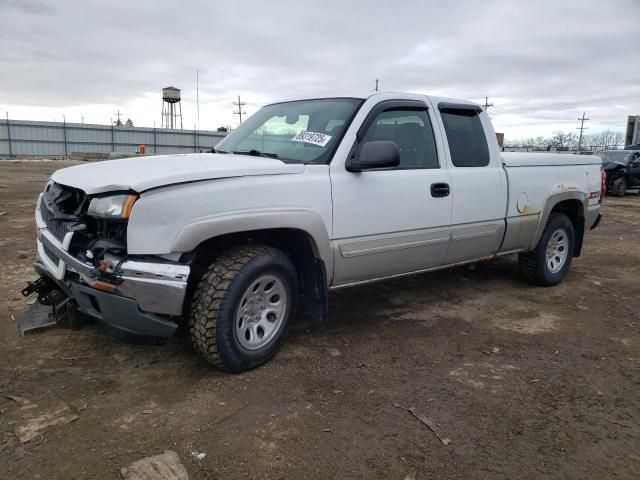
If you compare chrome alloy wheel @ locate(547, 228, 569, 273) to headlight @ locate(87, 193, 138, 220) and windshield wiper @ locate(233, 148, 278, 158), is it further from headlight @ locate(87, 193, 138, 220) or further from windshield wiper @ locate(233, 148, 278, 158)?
headlight @ locate(87, 193, 138, 220)

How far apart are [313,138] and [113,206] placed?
1.52 meters

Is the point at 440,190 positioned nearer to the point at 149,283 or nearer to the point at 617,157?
the point at 149,283

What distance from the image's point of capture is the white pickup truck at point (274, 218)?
2850 mm

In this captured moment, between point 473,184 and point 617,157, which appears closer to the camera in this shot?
A: point 473,184

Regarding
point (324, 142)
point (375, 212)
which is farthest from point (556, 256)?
point (324, 142)

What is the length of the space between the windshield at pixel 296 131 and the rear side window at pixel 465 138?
1017 mm

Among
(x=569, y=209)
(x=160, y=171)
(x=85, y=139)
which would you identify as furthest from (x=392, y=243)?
(x=85, y=139)

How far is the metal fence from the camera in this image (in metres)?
36.3

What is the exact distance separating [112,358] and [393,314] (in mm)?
2370

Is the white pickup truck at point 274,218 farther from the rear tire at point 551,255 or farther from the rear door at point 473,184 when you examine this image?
the rear tire at point 551,255

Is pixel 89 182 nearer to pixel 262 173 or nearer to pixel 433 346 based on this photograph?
pixel 262 173

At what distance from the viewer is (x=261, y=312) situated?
339 centimetres

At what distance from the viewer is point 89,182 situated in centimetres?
304

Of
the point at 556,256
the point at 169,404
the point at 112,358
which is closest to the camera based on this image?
the point at 169,404
